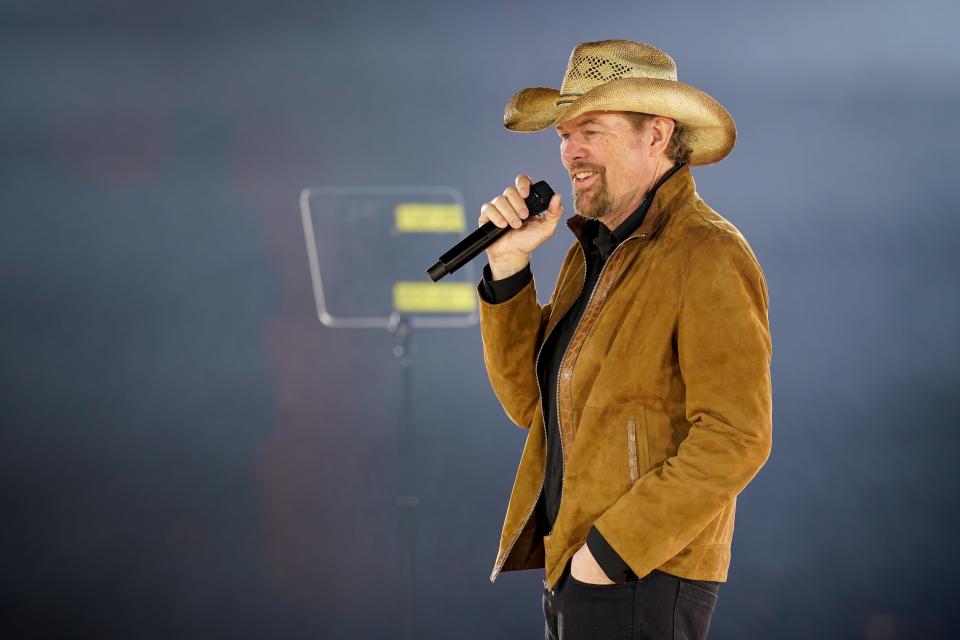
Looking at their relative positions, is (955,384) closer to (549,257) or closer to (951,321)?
(951,321)

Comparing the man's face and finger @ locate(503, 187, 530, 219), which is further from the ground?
the man's face

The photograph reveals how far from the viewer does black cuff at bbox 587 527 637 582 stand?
1415 millimetres

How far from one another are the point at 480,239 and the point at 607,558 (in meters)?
0.57

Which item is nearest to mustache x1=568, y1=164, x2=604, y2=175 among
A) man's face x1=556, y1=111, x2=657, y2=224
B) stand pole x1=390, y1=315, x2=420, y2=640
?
man's face x1=556, y1=111, x2=657, y2=224

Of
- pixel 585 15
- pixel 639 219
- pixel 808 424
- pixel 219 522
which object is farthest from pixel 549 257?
pixel 639 219

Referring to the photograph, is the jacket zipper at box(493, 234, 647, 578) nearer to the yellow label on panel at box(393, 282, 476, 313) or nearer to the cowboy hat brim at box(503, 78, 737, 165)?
the cowboy hat brim at box(503, 78, 737, 165)

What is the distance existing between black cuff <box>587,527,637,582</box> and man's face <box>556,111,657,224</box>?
534 millimetres

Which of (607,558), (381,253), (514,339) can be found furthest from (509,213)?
(381,253)

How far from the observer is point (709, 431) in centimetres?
138

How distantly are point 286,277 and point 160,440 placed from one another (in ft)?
2.24

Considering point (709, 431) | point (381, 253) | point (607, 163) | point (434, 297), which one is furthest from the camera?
point (434, 297)

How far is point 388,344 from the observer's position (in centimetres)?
324

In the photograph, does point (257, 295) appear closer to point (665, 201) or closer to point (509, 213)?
point (509, 213)

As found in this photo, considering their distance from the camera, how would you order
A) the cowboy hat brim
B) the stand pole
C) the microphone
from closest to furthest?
the cowboy hat brim, the microphone, the stand pole
